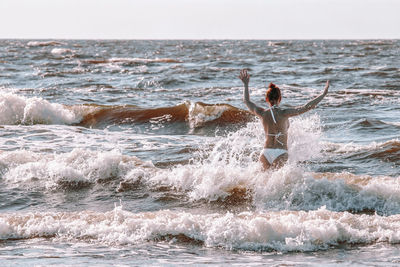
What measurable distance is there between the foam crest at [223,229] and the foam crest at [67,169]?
2.58 m

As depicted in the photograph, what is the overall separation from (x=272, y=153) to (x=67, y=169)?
3.99 meters

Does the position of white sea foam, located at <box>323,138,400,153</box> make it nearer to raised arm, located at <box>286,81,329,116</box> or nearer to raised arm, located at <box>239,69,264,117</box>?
raised arm, located at <box>286,81,329,116</box>

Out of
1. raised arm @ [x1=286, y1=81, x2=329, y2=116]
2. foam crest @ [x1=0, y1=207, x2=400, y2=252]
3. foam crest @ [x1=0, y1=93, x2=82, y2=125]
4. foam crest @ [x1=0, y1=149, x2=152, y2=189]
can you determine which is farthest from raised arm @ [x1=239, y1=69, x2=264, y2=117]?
foam crest @ [x1=0, y1=93, x2=82, y2=125]

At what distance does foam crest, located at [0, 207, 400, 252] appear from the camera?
708cm

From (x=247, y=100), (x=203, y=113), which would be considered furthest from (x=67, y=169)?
(x=203, y=113)

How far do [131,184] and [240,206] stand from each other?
88.8 inches

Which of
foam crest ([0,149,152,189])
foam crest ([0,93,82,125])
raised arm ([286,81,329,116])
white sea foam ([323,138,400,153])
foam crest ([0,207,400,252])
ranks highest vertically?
raised arm ([286,81,329,116])

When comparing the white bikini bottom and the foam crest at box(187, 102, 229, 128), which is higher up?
the foam crest at box(187, 102, 229, 128)

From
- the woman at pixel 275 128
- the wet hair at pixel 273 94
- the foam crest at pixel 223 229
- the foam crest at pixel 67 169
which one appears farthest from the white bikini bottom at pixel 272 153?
the foam crest at pixel 67 169

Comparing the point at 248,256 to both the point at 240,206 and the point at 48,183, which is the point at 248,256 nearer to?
the point at 240,206

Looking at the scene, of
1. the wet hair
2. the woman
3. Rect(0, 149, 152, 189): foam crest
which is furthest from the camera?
Rect(0, 149, 152, 189): foam crest

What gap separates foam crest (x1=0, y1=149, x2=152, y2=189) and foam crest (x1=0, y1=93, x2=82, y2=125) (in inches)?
278

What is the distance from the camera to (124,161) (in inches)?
443

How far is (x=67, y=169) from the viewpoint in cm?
1084
